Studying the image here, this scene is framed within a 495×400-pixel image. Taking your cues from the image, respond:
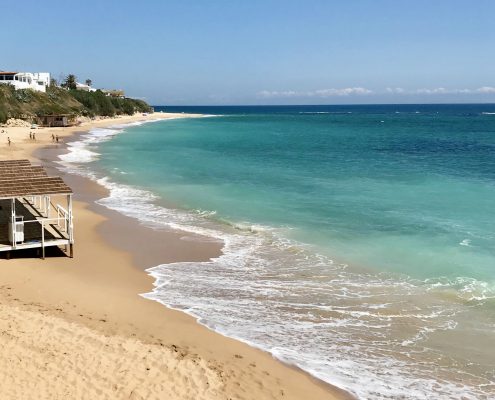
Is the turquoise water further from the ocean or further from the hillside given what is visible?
the hillside

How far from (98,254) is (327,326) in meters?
8.46

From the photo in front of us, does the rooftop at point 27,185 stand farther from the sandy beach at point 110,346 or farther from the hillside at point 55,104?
the hillside at point 55,104

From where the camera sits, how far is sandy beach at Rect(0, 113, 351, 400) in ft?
29.8

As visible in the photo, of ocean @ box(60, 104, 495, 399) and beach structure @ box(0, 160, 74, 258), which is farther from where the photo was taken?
beach structure @ box(0, 160, 74, 258)

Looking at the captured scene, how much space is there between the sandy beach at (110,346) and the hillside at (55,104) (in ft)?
207

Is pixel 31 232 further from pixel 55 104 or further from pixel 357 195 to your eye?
pixel 55 104

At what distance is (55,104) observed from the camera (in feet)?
311

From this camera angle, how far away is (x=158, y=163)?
44.3m

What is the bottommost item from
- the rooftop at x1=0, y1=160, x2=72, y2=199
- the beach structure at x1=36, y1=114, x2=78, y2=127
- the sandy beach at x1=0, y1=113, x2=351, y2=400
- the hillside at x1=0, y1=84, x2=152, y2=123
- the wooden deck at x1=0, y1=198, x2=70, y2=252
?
the sandy beach at x1=0, y1=113, x2=351, y2=400

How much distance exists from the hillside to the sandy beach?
6294 cm

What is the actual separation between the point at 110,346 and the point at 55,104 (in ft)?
301

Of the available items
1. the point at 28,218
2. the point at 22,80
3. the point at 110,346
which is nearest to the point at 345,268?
the point at 110,346

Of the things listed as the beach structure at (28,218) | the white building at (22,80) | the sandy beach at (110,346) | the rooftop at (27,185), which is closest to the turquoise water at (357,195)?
the sandy beach at (110,346)

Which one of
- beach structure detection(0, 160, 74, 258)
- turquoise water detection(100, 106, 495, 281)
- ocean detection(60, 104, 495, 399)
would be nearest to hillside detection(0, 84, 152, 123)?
turquoise water detection(100, 106, 495, 281)
